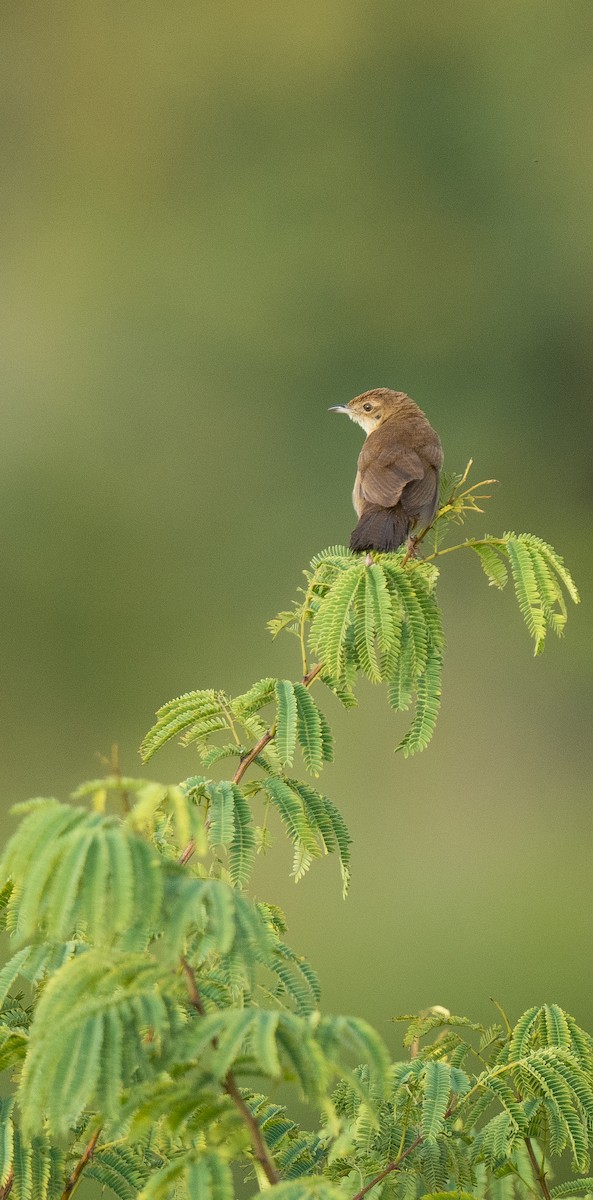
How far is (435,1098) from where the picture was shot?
1724mm

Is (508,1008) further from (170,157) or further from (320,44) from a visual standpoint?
(320,44)

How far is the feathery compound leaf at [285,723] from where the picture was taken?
5.95 feet

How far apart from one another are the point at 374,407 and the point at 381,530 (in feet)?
5.12

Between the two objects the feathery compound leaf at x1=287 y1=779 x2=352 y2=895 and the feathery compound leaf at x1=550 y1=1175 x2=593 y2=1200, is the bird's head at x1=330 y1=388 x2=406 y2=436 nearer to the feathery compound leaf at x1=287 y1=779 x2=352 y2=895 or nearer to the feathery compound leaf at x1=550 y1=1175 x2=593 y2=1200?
the feathery compound leaf at x1=287 y1=779 x2=352 y2=895

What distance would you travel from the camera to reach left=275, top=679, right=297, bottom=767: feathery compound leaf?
181 centimetres

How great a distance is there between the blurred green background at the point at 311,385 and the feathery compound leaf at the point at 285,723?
8.12 m

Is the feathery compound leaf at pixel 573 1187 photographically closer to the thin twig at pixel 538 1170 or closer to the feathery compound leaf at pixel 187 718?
the thin twig at pixel 538 1170

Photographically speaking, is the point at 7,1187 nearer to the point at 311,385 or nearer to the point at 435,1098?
the point at 435,1098

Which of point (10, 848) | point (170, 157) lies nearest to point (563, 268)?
point (170, 157)

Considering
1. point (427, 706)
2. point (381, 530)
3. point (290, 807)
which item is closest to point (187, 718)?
point (290, 807)

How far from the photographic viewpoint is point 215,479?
15789mm

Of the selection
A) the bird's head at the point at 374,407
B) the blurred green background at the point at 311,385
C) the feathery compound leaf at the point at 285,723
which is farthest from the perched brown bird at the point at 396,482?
the blurred green background at the point at 311,385

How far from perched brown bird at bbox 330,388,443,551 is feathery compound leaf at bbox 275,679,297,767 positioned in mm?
1042

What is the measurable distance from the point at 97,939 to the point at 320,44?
21.0 meters
